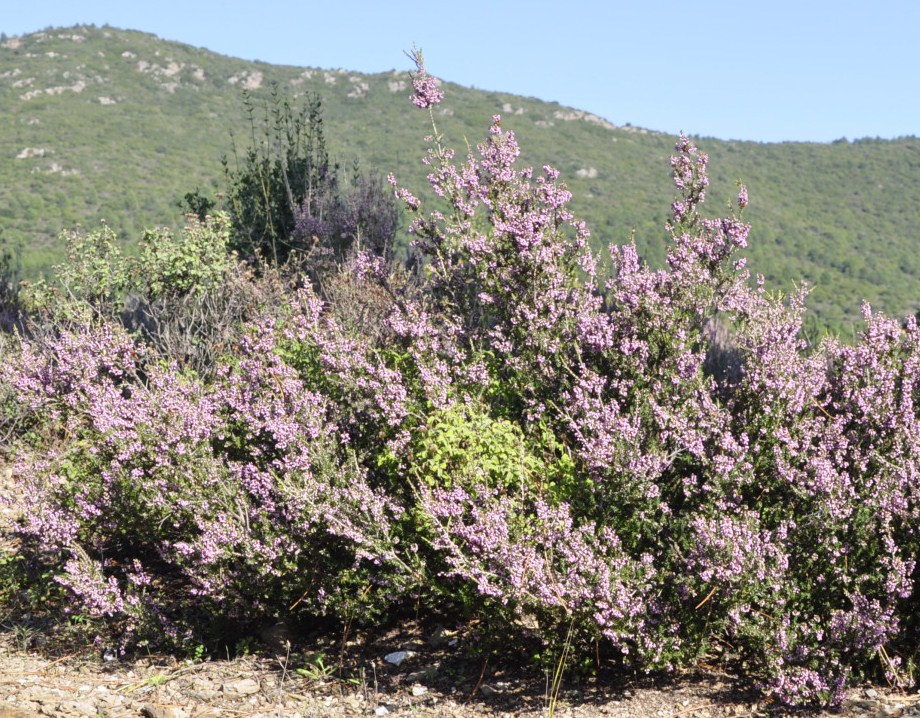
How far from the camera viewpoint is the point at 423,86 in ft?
18.7

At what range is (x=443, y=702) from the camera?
14.0 feet

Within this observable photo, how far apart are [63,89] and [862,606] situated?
262 ft

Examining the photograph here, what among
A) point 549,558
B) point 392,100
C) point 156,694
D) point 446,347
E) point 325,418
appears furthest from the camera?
point 392,100

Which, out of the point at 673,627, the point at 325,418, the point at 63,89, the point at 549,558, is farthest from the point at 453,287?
the point at 63,89

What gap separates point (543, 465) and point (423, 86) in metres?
2.62

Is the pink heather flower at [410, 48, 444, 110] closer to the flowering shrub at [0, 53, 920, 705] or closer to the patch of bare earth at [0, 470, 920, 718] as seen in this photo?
the flowering shrub at [0, 53, 920, 705]

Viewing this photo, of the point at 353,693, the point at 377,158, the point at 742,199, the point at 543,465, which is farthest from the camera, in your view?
the point at 377,158

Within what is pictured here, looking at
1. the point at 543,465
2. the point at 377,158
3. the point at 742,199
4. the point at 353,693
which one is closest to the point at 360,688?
the point at 353,693

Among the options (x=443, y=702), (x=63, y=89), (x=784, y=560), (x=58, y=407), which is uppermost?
(x=63, y=89)

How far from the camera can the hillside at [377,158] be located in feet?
139

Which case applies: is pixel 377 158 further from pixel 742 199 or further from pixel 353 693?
pixel 353 693

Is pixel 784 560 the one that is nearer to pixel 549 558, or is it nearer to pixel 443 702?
pixel 549 558

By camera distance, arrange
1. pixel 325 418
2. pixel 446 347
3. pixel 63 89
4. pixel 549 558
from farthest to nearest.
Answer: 1. pixel 63 89
2. pixel 446 347
3. pixel 325 418
4. pixel 549 558

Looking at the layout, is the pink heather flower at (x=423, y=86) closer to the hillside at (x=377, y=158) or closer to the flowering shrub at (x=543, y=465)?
the flowering shrub at (x=543, y=465)
